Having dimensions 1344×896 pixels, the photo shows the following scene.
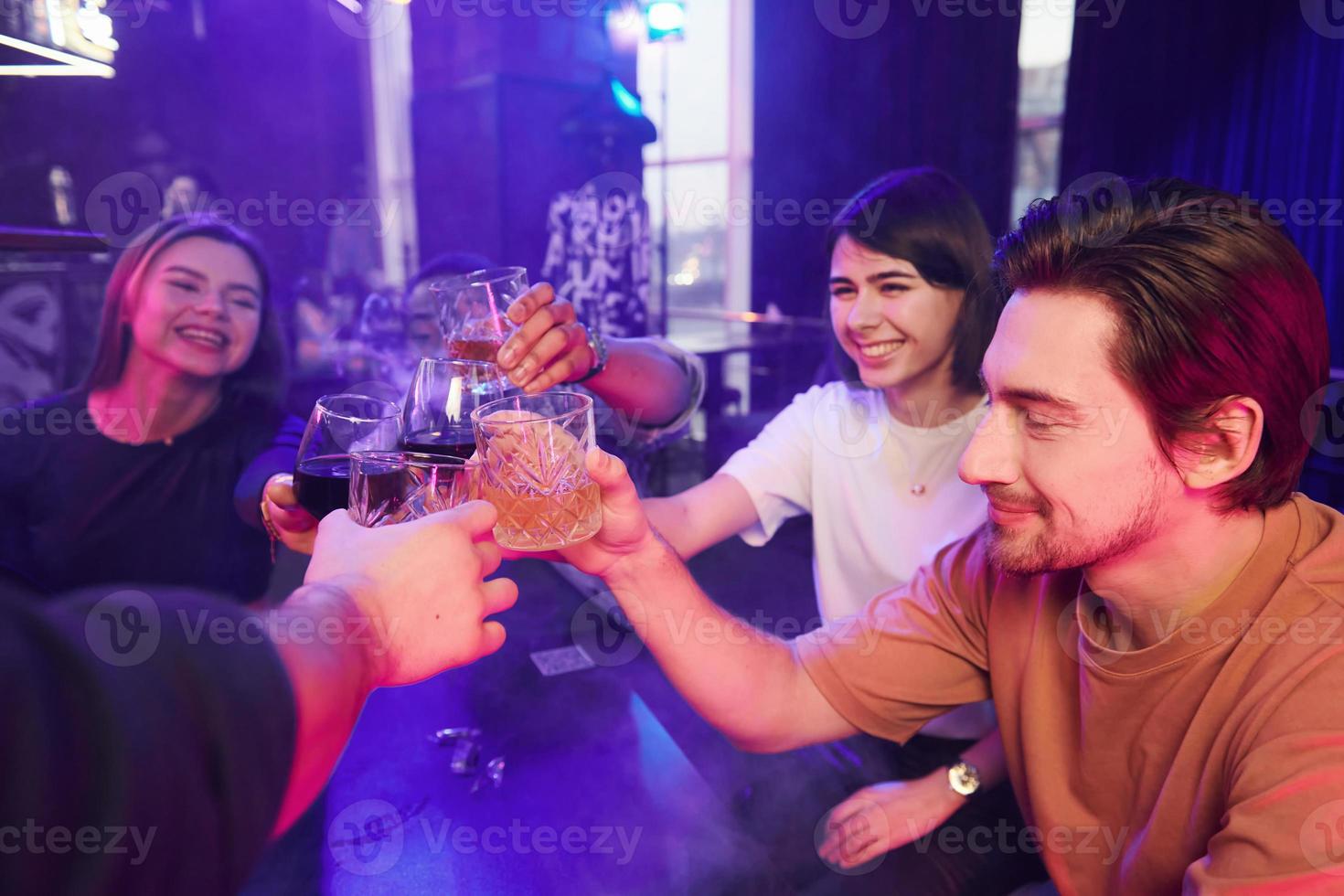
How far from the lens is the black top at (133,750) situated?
49 cm

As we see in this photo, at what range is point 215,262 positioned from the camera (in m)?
2.27

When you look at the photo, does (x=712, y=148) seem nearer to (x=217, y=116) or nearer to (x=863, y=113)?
(x=863, y=113)

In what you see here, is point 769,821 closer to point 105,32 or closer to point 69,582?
point 105,32

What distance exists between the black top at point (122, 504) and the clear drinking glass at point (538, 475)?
1277mm

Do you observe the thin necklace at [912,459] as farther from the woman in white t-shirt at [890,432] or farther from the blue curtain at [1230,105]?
the blue curtain at [1230,105]

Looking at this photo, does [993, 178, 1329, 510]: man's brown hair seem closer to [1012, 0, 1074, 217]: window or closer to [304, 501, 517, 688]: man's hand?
[304, 501, 517, 688]: man's hand

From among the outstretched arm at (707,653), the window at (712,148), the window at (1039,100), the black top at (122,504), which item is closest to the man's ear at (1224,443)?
the outstretched arm at (707,653)

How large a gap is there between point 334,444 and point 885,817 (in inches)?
44.4

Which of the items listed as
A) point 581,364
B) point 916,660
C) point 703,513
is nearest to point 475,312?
point 581,364

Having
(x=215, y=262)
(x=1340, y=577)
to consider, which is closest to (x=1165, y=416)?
(x=1340, y=577)

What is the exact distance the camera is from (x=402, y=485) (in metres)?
Answer: 1.02

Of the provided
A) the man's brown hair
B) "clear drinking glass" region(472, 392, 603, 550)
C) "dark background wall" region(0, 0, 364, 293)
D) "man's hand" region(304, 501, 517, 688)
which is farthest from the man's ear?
"dark background wall" region(0, 0, 364, 293)

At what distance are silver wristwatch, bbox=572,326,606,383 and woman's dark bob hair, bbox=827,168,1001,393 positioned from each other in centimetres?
76

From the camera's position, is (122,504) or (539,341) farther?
(122,504)
